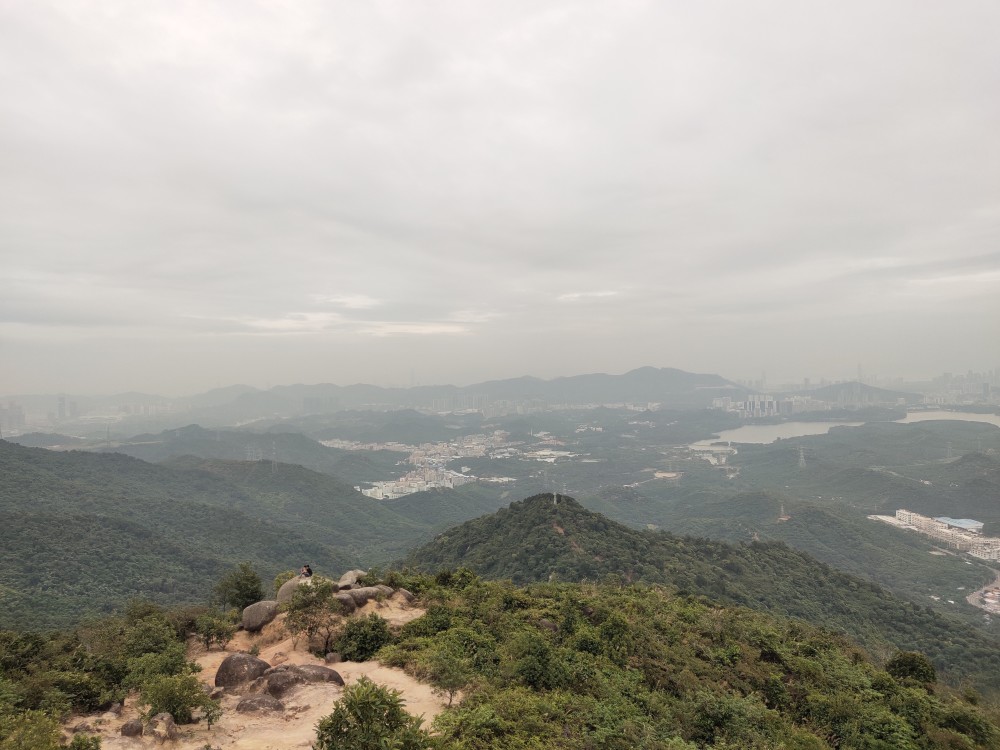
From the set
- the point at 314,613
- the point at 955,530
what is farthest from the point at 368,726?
the point at 955,530

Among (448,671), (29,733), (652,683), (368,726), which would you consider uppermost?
(368,726)

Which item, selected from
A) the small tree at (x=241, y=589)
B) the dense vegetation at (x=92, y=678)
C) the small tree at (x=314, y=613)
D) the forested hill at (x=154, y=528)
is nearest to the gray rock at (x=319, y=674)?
the dense vegetation at (x=92, y=678)

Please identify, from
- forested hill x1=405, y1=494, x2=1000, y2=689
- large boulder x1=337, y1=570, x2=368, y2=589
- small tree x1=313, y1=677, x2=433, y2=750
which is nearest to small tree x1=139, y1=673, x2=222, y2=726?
small tree x1=313, y1=677, x2=433, y2=750

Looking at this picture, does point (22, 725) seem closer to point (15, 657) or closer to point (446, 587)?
point (15, 657)

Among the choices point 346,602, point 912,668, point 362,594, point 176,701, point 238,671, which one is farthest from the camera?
point 362,594

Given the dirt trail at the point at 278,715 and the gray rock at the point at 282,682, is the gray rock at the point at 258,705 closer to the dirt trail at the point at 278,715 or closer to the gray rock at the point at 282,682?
the dirt trail at the point at 278,715

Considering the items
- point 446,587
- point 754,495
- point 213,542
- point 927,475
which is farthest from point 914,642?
point 927,475

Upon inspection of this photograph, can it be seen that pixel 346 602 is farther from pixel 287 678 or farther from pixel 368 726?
→ pixel 368 726
